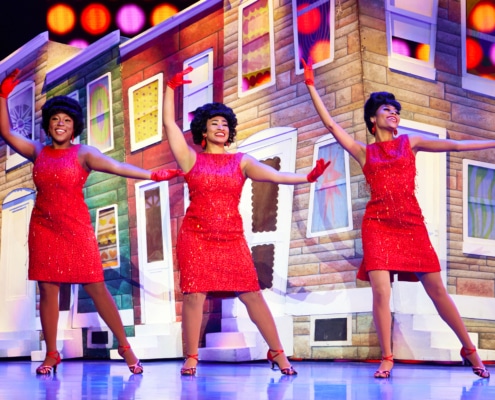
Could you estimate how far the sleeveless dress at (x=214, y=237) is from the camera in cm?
412

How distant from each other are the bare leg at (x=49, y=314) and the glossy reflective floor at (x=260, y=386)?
0.22 m

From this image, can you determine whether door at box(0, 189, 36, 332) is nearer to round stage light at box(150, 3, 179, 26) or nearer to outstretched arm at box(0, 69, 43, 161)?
round stage light at box(150, 3, 179, 26)

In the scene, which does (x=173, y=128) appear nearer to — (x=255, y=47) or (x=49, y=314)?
(x=49, y=314)

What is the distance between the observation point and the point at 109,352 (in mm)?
6723

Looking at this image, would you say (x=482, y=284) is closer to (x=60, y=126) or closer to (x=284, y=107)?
(x=284, y=107)

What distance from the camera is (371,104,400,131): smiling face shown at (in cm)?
422

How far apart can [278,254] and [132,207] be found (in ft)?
5.66

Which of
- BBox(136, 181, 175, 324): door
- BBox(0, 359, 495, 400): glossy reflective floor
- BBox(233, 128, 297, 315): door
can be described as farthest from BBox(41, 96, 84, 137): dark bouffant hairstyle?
BBox(136, 181, 175, 324): door

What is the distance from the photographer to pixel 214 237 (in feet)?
13.6

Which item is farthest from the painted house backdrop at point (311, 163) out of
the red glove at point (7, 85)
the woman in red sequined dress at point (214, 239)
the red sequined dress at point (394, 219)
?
the red glove at point (7, 85)

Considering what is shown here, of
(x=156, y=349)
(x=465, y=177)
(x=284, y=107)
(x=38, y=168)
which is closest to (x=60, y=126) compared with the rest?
(x=38, y=168)

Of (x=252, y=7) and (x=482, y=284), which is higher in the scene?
(x=252, y=7)

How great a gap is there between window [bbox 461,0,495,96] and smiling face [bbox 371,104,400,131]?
159 cm

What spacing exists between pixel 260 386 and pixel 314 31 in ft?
9.60
